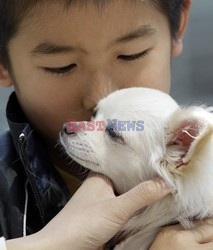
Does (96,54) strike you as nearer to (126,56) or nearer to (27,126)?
(126,56)

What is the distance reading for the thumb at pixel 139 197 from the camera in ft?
2.34

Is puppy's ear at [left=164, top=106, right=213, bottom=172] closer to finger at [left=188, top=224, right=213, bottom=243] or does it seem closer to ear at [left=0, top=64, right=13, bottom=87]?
finger at [left=188, top=224, right=213, bottom=243]

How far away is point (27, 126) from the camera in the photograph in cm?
91

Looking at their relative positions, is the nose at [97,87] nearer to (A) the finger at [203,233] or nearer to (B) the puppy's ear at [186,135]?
(B) the puppy's ear at [186,135]

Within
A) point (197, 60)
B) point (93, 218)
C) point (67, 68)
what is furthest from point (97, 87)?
point (197, 60)

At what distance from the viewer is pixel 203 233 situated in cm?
77

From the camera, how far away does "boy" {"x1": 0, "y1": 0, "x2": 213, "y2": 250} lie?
2.75 ft

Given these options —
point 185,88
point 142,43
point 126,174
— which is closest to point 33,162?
point 126,174

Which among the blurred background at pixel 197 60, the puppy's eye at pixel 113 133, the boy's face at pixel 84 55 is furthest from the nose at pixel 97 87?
the blurred background at pixel 197 60

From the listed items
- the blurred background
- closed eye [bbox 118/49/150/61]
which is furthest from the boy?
the blurred background

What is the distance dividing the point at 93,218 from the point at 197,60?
1625 millimetres

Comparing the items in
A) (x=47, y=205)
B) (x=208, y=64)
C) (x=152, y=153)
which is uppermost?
(x=208, y=64)

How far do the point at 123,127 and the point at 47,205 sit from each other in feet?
0.78

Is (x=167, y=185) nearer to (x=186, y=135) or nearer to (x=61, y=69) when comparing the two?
(x=186, y=135)
